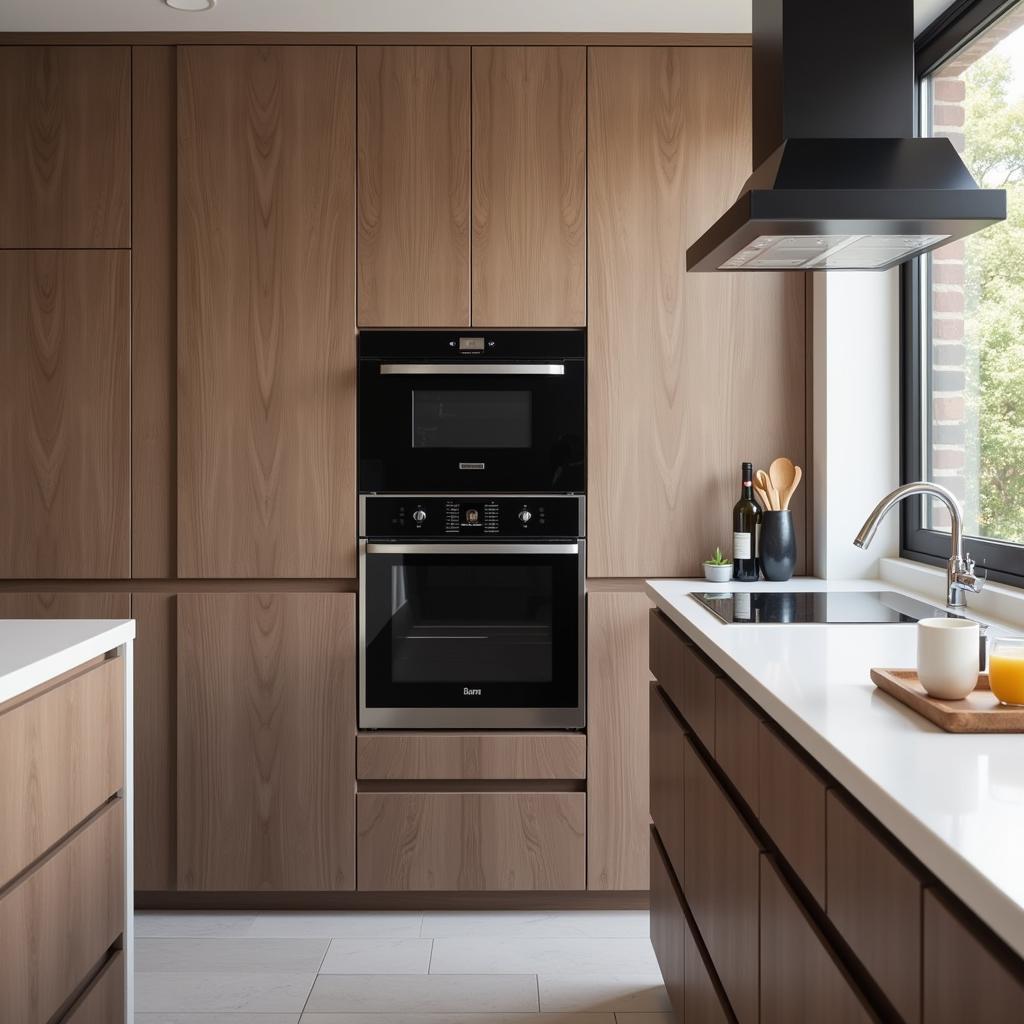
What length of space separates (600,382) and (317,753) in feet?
4.44

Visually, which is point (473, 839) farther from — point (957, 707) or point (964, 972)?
point (964, 972)

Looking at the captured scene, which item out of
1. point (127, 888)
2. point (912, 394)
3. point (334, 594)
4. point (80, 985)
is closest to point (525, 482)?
point (334, 594)

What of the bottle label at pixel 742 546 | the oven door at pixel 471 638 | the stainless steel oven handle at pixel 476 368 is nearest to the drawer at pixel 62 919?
the oven door at pixel 471 638

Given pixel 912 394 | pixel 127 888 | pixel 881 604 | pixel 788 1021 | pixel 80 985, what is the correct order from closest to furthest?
→ pixel 788 1021 < pixel 80 985 < pixel 127 888 < pixel 881 604 < pixel 912 394

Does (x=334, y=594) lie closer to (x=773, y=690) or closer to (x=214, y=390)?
(x=214, y=390)

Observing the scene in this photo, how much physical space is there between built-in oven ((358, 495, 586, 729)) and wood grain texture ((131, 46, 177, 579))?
59 cm

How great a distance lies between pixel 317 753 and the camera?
3094 mm

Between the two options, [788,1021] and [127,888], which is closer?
[788,1021]

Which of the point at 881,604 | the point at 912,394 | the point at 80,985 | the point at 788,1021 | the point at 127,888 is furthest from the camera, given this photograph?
the point at 912,394

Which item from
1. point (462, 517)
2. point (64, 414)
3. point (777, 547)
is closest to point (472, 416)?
point (462, 517)

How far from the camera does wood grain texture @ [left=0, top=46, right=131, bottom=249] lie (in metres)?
3.04

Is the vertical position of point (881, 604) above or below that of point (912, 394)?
below

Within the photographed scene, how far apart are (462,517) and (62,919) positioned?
161 cm

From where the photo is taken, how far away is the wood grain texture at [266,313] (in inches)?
120
